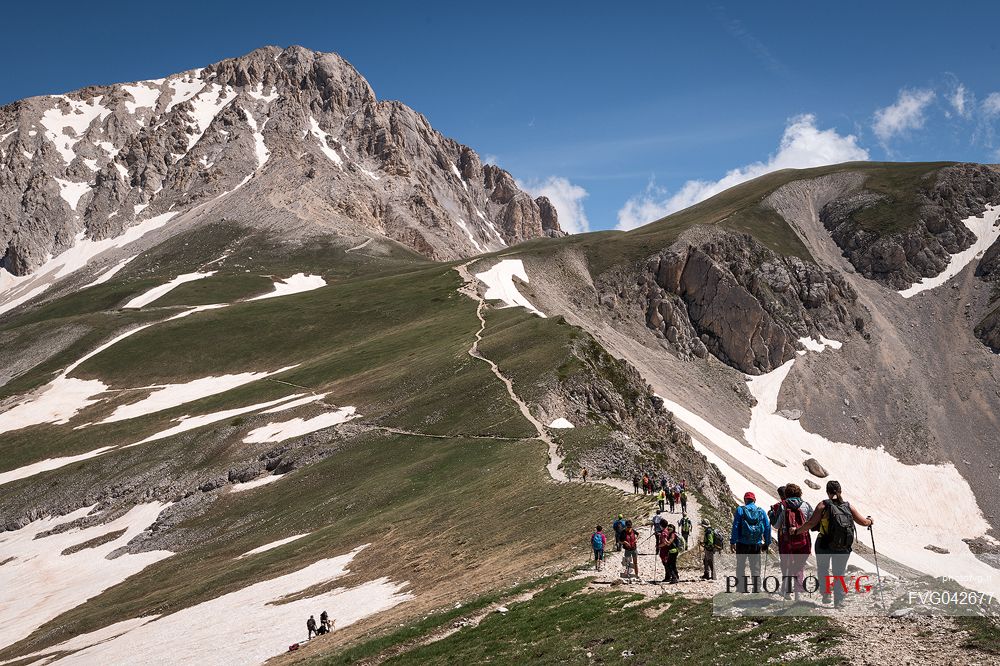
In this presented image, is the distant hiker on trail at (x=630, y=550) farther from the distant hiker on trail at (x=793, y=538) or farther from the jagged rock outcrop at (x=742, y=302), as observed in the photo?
the jagged rock outcrop at (x=742, y=302)

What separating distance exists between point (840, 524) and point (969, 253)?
568ft

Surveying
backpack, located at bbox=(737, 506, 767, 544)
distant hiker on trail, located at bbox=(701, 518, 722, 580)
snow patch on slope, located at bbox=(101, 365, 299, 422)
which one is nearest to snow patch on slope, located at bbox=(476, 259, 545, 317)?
snow patch on slope, located at bbox=(101, 365, 299, 422)

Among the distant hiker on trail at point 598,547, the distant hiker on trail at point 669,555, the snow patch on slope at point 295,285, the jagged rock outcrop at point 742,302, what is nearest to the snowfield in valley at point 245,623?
the distant hiker on trail at point 598,547

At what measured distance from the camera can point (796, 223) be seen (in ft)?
560

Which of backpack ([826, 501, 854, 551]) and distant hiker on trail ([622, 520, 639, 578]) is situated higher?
backpack ([826, 501, 854, 551])

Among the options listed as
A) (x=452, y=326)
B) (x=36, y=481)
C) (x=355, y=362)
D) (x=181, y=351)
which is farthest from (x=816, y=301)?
(x=36, y=481)

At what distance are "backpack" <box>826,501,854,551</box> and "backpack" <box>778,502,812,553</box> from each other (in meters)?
0.88

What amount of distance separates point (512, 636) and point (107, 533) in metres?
55.5

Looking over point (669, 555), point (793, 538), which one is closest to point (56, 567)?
point (669, 555)

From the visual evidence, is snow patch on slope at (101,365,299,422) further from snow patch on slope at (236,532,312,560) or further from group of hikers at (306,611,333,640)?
group of hikers at (306,611,333,640)

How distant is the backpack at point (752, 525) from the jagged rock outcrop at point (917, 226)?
6305 inches

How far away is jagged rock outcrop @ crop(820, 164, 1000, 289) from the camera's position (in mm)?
155750

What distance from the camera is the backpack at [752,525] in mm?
17328

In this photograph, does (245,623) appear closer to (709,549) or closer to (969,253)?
(709,549)
